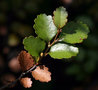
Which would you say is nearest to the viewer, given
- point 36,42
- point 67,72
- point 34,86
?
point 36,42

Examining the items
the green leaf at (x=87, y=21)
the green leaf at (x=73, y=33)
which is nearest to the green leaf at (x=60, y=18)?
the green leaf at (x=73, y=33)

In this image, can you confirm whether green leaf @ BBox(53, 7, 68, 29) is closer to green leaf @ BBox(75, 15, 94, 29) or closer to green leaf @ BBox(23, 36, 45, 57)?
green leaf @ BBox(23, 36, 45, 57)

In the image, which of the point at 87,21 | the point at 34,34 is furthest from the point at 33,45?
the point at 34,34

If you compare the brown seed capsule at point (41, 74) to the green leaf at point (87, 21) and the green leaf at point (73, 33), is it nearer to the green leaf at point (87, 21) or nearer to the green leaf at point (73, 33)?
the green leaf at point (73, 33)

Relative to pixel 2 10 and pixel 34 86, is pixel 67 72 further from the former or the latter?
pixel 2 10

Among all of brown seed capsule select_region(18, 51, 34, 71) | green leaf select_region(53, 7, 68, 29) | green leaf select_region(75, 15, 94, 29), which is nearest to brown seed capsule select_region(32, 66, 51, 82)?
brown seed capsule select_region(18, 51, 34, 71)

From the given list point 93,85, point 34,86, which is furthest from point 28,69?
point 93,85

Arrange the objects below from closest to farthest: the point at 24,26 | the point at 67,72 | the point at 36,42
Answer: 1. the point at 36,42
2. the point at 67,72
3. the point at 24,26
